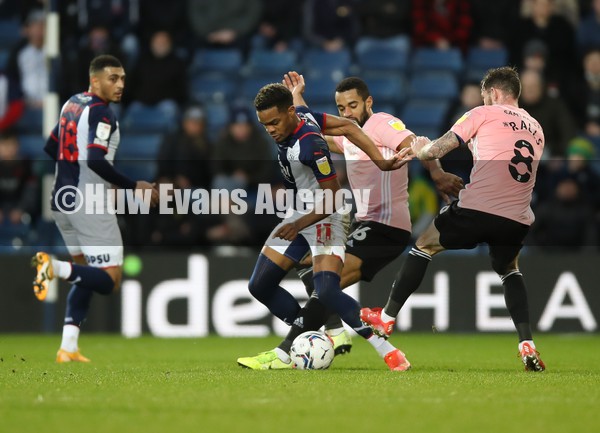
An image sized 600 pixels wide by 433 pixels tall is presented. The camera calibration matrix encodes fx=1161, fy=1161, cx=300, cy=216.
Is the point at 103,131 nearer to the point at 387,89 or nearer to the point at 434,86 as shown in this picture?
the point at 387,89

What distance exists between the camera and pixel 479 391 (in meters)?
6.68

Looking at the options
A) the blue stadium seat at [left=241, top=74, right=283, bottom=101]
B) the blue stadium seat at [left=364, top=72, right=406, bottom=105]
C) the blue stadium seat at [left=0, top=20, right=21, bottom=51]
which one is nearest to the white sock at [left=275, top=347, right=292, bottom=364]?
the blue stadium seat at [left=364, top=72, right=406, bottom=105]

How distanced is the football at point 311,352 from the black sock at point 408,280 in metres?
0.51

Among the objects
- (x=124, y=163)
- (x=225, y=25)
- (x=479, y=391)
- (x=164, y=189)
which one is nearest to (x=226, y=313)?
(x=164, y=189)

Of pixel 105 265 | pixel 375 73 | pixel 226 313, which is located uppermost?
pixel 375 73

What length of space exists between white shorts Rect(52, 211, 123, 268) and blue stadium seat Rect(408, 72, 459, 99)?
7215 mm

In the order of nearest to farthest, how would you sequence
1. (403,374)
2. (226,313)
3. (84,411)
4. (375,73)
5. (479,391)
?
(84,411), (479,391), (403,374), (226,313), (375,73)

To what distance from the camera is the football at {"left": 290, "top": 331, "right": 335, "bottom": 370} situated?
8.19 m

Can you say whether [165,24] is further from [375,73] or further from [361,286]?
[361,286]

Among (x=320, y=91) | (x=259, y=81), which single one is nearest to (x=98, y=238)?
(x=320, y=91)

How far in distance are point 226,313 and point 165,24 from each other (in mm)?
5284

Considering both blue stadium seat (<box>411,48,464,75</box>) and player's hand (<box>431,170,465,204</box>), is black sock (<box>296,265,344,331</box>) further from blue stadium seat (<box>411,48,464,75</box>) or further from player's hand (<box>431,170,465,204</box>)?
blue stadium seat (<box>411,48,464,75</box>)

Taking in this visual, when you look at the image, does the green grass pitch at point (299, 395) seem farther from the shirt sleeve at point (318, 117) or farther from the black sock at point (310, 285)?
the shirt sleeve at point (318, 117)

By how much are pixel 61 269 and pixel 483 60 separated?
335 inches
